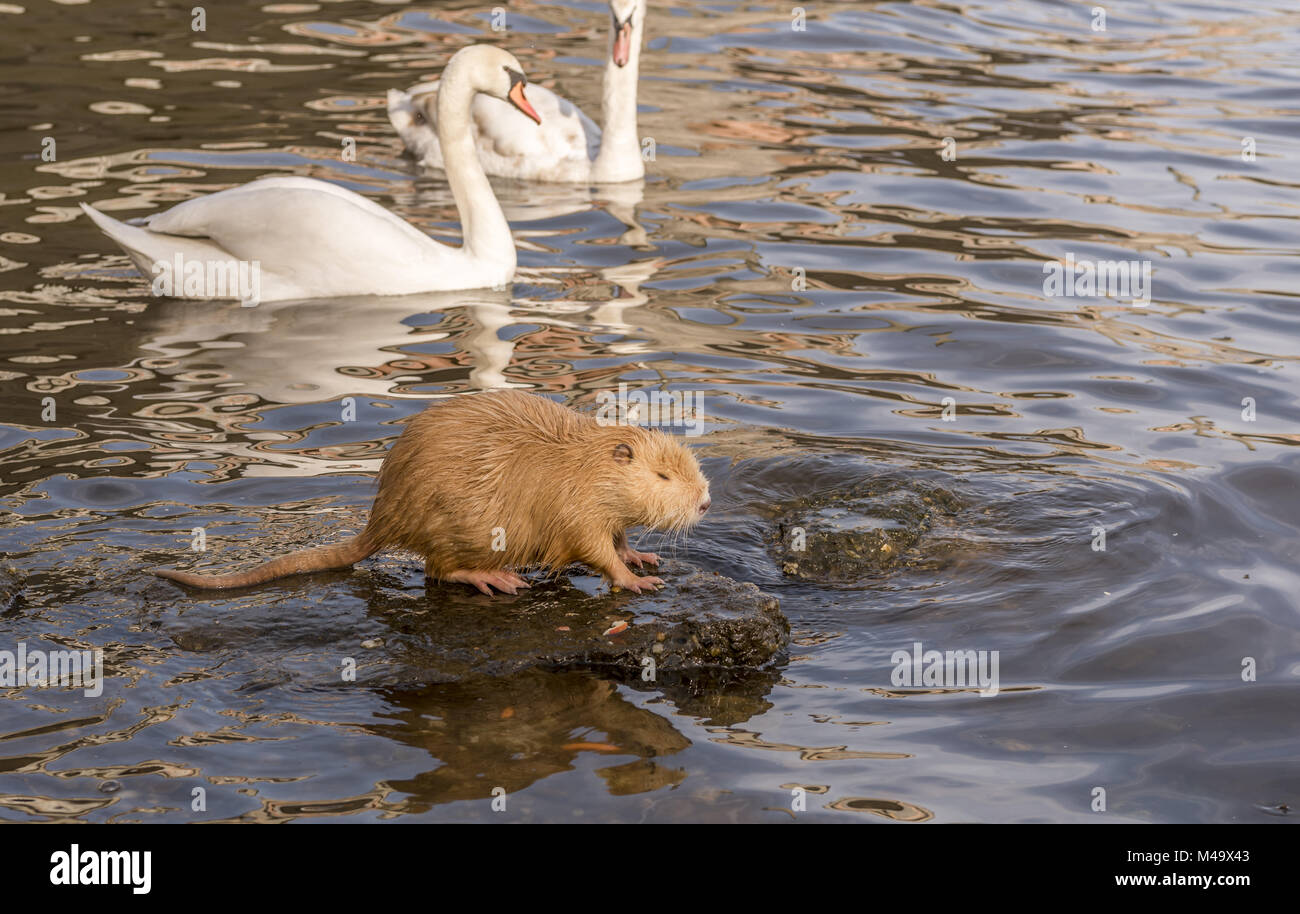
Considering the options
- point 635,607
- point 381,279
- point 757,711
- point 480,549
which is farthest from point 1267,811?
point 381,279

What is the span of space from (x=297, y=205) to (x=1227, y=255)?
613 cm

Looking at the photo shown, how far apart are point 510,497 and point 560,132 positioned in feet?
24.5

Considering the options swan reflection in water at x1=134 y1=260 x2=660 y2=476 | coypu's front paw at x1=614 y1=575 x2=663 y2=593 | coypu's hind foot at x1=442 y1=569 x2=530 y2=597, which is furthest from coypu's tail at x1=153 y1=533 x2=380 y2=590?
swan reflection in water at x1=134 y1=260 x2=660 y2=476

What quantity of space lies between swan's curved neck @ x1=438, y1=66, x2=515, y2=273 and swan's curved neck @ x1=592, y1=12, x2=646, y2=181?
7.46ft

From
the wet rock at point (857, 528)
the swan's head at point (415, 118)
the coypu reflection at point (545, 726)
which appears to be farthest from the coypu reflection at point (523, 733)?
the swan's head at point (415, 118)

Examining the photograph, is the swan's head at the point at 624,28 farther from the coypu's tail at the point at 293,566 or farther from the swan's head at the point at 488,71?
the coypu's tail at the point at 293,566

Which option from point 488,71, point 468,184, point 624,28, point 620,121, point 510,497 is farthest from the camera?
point 620,121

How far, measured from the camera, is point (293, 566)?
551 cm

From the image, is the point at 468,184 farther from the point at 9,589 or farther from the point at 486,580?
the point at 9,589

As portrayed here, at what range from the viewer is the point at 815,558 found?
5.93 m

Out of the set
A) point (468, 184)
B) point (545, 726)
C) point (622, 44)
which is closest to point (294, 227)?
point (468, 184)

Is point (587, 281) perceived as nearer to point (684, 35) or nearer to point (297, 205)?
point (297, 205)

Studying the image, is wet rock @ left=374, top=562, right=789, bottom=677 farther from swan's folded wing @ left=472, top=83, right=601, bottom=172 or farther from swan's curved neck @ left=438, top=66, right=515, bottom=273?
swan's folded wing @ left=472, top=83, right=601, bottom=172

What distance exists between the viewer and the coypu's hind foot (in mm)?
5426
